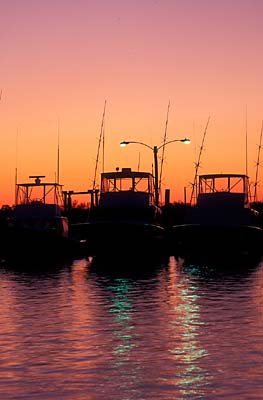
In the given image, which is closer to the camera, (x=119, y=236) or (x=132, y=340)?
(x=132, y=340)

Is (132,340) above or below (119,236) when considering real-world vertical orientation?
Result: below

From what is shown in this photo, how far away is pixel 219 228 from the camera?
4862 cm

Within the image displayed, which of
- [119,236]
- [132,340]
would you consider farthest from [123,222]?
[132,340]

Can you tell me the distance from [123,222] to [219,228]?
5.32 m

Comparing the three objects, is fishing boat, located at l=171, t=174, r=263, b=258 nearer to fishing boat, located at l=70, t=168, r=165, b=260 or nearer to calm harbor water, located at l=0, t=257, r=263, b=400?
fishing boat, located at l=70, t=168, r=165, b=260

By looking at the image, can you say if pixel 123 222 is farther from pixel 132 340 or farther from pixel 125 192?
pixel 132 340

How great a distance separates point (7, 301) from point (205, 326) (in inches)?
312

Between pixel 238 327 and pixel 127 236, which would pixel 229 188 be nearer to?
pixel 127 236

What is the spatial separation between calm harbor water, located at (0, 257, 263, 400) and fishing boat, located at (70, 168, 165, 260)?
16.7 metres

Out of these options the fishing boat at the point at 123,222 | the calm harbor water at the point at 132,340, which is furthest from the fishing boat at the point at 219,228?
the calm harbor water at the point at 132,340

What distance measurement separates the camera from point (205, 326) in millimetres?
18438

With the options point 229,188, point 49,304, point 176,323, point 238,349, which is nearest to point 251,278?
point 49,304

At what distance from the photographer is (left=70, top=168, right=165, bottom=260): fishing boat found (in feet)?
157

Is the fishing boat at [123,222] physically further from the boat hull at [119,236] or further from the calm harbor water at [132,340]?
the calm harbor water at [132,340]
